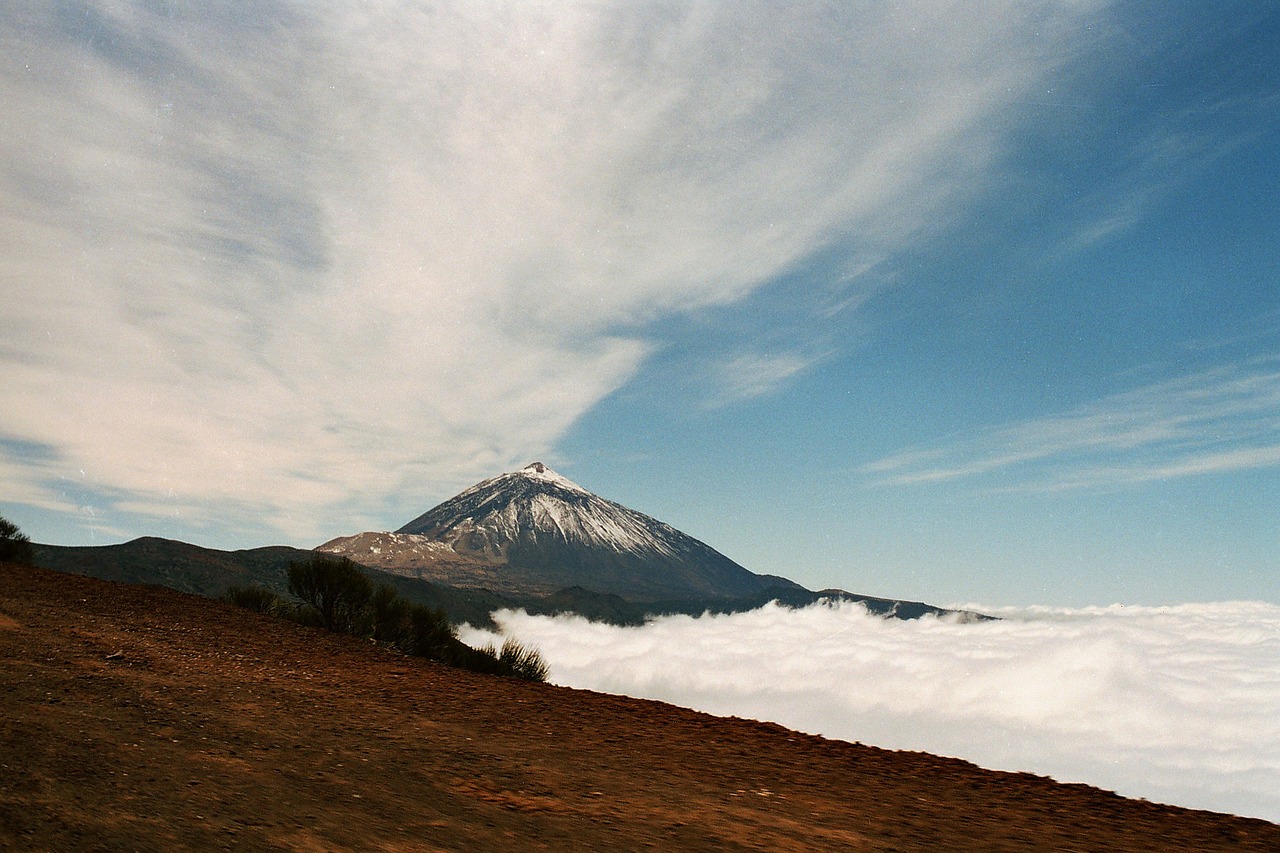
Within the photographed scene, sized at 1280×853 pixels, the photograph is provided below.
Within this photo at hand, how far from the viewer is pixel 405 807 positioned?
523cm

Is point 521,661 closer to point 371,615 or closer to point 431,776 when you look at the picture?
point 371,615

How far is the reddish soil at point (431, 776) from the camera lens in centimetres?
455

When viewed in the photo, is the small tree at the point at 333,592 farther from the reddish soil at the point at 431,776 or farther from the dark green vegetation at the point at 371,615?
the reddish soil at the point at 431,776

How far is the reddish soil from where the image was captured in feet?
14.9

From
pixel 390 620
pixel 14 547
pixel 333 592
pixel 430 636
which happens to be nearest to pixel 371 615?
pixel 390 620

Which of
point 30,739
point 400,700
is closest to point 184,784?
point 30,739

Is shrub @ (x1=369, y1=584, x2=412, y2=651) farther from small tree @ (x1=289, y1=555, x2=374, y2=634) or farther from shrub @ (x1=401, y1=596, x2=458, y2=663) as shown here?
small tree @ (x1=289, y1=555, x2=374, y2=634)

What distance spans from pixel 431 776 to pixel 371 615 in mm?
11624

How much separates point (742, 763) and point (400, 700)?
4.81m

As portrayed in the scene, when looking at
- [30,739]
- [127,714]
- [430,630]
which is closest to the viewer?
[30,739]

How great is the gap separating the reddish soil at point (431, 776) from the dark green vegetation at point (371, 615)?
5179 mm

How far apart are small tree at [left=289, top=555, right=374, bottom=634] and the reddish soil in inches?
232

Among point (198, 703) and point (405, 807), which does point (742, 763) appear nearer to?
point (405, 807)

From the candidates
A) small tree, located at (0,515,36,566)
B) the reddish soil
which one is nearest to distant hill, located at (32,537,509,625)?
small tree, located at (0,515,36,566)
